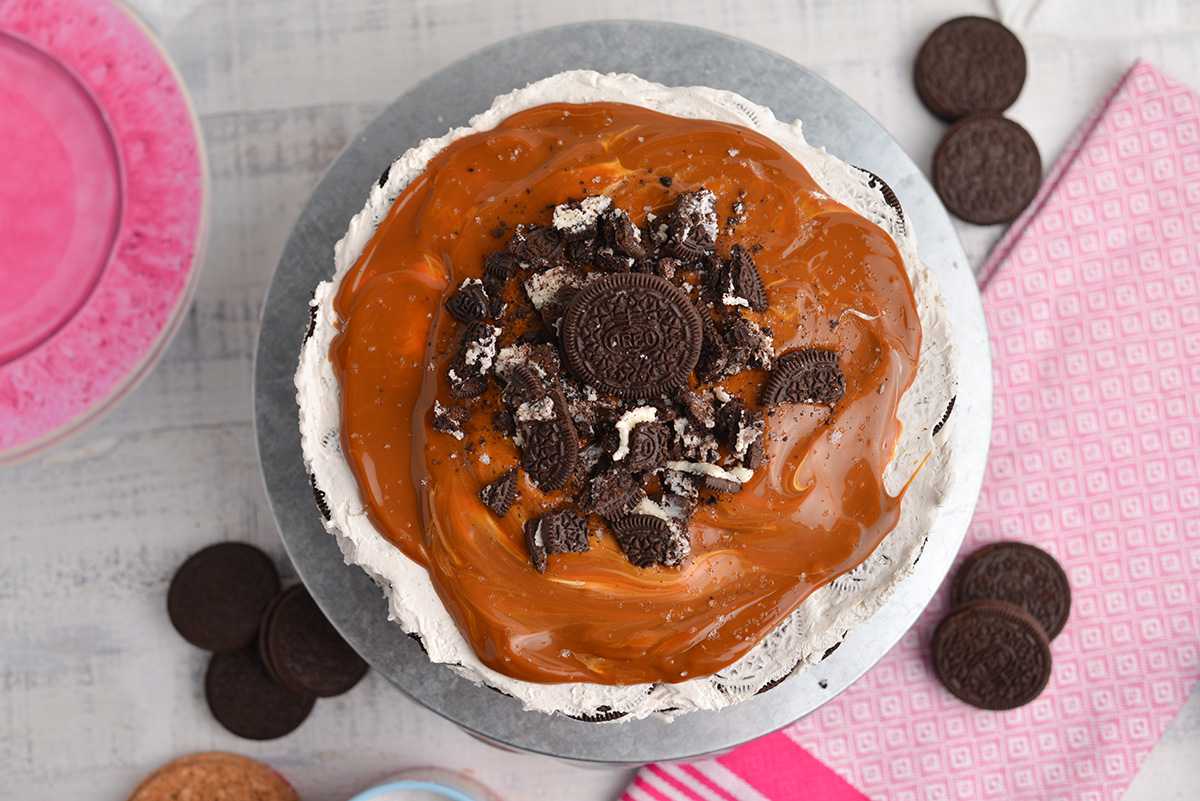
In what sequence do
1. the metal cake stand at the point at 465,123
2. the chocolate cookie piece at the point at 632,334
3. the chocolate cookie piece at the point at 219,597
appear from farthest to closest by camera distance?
the chocolate cookie piece at the point at 219,597, the metal cake stand at the point at 465,123, the chocolate cookie piece at the point at 632,334

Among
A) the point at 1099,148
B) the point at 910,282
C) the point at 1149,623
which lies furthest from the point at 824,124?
the point at 1149,623

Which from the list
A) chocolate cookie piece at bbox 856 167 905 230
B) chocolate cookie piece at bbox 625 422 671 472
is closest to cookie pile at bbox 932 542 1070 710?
chocolate cookie piece at bbox 856 167 905 230

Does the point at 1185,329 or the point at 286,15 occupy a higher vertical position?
the point at 286,15

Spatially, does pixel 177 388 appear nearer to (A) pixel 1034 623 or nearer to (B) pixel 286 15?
(B) pixel 286 15

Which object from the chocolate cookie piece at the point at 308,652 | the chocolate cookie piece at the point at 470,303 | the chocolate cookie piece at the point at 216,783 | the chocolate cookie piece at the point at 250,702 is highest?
the chocolate cookie piece at the point at 470,303

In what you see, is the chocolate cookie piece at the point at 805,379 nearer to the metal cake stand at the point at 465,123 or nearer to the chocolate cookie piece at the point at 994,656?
the metal cake stand at the point at 465,123

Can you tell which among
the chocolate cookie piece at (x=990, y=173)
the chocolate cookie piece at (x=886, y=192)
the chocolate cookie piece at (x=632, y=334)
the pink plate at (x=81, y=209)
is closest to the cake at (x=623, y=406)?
the chocolate cookie piece at (x=632, y=334)
